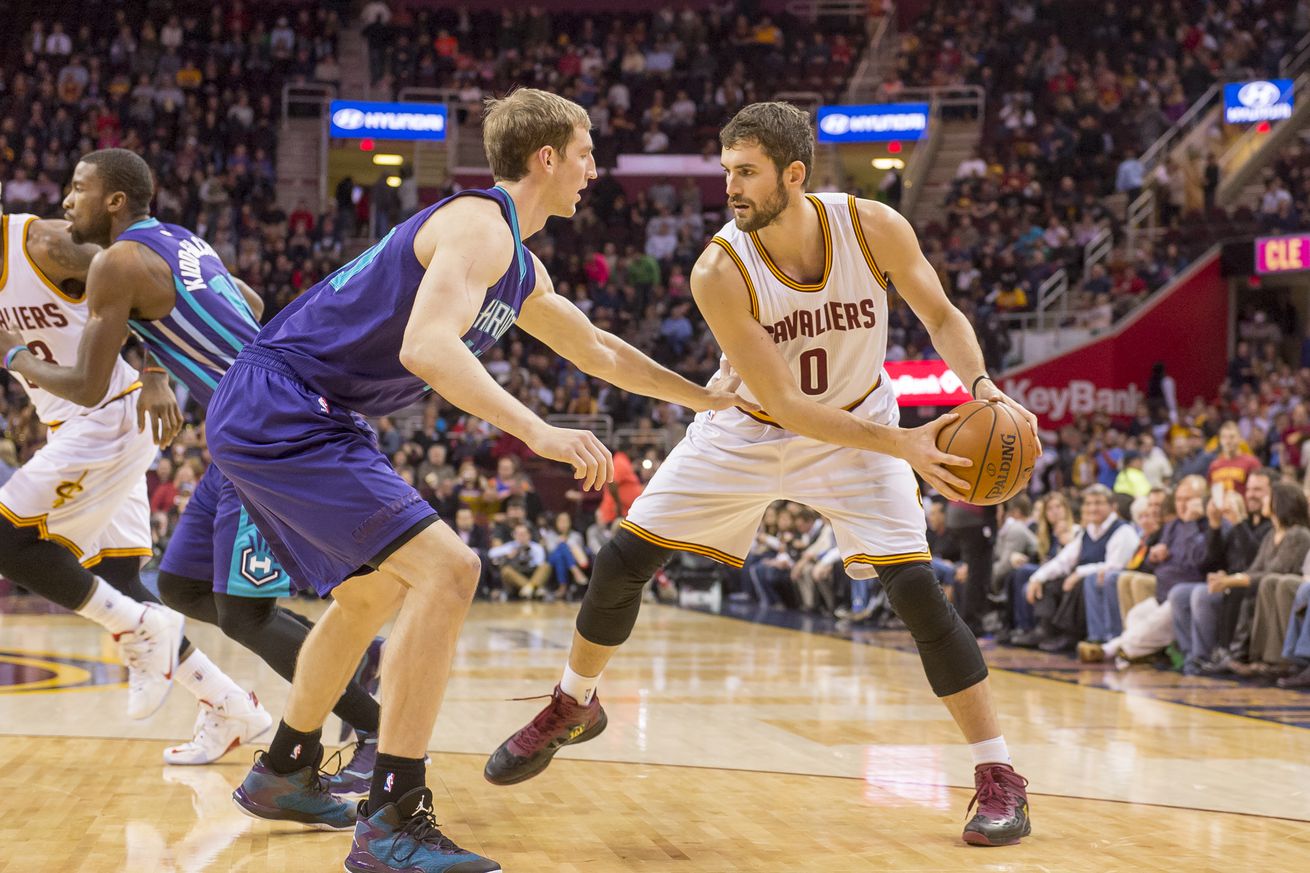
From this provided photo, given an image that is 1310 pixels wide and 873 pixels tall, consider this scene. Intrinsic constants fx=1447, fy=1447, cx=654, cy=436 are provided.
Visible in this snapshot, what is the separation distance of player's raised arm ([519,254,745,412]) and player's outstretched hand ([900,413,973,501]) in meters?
0.66

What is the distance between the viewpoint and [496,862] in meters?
3.59

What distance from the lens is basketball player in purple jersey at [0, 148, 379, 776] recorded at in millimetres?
4574

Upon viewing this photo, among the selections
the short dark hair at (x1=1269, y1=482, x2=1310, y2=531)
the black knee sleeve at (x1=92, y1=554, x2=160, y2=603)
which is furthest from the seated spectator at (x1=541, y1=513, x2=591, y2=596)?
the black knee sleeve at (x1=92, y1=554, x2=160, y2=603)

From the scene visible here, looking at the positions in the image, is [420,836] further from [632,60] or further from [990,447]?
[632,60]

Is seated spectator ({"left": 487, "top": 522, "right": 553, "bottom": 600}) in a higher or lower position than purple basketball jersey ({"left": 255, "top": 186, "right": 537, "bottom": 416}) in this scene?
lower

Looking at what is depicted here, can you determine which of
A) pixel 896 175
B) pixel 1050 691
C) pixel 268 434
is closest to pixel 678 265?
pixel 896 175

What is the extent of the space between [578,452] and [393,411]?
0.66 metres

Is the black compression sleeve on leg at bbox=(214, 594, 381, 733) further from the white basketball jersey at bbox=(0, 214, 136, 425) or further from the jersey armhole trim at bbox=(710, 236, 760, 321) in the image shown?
the jersey armhole trim at bbox=(710, 236, 760, 321)

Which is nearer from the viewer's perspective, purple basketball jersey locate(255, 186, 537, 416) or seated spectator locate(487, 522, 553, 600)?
purple basketball jersey locate(255, 186, 537, 416)

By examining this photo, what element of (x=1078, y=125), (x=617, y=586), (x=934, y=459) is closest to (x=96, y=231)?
(x=617, y=586)

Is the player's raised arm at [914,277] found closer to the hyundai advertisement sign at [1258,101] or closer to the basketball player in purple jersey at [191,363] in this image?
the basketball player in purple jersey at [191,363]

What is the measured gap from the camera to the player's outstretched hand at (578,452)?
10.3ft

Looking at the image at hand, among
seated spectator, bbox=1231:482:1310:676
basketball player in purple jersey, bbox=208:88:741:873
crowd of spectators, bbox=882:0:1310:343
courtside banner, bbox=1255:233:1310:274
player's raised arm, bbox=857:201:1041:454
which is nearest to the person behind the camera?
basketball player in purple jersey, bbox=208:88:741:873

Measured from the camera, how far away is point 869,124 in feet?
81.4
